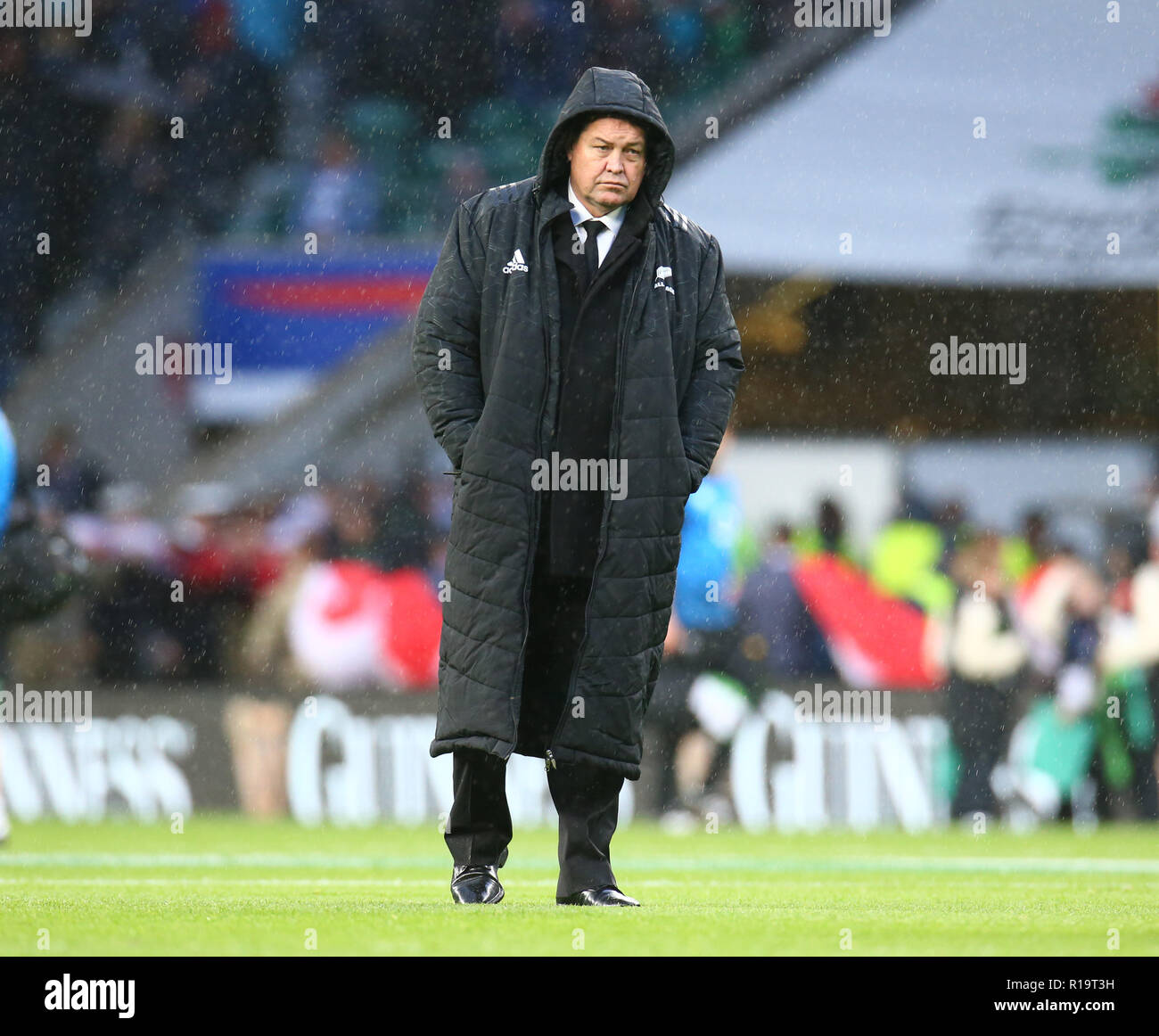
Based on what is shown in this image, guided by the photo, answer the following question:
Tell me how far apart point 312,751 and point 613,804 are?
6742 millimetres

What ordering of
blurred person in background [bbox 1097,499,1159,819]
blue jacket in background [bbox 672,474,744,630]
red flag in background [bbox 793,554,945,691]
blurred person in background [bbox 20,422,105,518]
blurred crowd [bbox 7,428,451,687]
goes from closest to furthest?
blue jacket in background [bbox 672,474,744,630]
blurred person in background [bbox 1097,499,1159,819]
red flag in background [bbox 793,554,945,691]
blurred crowd [bbox 7,428,451,687]
blurred person in background [bbox 20,422,105,518]

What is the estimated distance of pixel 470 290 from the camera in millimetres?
6270

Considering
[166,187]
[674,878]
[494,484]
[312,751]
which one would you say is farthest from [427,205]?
A: [494,484]

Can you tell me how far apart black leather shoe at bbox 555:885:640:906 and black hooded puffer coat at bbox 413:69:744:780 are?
328 mm

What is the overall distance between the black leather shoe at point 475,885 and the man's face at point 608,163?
5.91 ft

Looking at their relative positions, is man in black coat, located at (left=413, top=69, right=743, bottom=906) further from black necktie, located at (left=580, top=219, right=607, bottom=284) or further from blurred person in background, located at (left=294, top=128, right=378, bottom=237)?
blurred person in background, located at (left=294, top=128, right=378, bottom=237)

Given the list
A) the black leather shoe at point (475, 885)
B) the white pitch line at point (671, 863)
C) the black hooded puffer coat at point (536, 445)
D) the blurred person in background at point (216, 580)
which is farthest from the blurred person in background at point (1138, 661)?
the black leather shoe at point (475, 885)

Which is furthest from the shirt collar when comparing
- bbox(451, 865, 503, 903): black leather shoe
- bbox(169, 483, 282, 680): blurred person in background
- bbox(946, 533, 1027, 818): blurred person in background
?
bbox(169, 483, 282, 680): blurred person in background

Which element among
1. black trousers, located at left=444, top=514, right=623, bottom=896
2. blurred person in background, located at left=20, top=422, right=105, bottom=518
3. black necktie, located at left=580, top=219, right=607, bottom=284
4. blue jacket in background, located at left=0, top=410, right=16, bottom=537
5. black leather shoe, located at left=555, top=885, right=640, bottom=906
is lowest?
black leather shoe, located at left=555, top=885, right=640, bottom=906

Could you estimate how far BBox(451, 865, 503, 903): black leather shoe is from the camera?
6.09 m

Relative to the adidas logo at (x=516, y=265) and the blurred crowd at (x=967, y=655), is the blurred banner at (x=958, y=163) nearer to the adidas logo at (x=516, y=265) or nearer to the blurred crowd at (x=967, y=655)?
the blurred crowd at (x=967, y=655)

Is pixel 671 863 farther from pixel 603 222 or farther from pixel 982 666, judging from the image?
pixel 982 666

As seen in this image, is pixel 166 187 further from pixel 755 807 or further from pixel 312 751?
pixel 755 807

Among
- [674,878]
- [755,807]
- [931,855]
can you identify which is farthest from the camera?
[755,807]
